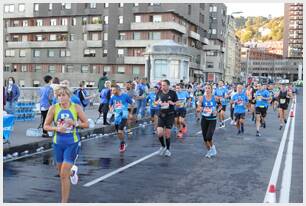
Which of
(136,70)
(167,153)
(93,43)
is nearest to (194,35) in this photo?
(136,70)

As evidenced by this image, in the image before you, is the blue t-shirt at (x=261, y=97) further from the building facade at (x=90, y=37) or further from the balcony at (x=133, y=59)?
the balcony at (x=133, y=59)

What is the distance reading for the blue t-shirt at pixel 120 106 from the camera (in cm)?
1245

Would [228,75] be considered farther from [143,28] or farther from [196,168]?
[196,168]

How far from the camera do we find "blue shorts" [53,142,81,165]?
271 inches

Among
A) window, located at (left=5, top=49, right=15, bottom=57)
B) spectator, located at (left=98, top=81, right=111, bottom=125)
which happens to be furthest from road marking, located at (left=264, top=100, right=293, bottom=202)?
window, located at (left=5, top=49, right=15, bottom=57)

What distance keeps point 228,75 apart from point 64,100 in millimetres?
116213

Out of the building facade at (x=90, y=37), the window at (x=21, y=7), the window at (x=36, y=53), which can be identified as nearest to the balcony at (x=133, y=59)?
the building facade at (x=90, y=37)

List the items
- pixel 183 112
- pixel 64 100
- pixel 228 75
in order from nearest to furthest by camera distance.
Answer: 1. pixel 64 100
2. pixel 183 112
3. pixel 228 75

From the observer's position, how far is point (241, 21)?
632 ft

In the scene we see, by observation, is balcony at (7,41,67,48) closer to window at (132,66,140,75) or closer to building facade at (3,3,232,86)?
building facade at (3,3,232,86)

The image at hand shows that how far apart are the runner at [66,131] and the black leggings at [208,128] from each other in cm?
527

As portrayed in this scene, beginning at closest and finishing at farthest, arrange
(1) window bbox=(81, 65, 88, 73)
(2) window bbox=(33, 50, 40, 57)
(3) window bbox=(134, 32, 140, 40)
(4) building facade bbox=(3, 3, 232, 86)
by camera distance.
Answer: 1. (4) building facade bbox=(3, 3, 232, 86)
2. (3) window bbox=(134, 32, 140, 40)
3. (1) window bbox=(81, 65, 88, 73)
4. (2) window bbox=(33, 50, 40, 57)

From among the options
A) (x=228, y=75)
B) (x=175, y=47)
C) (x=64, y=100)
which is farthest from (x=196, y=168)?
(x=228, y=75)

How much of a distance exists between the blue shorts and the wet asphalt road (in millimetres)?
650
